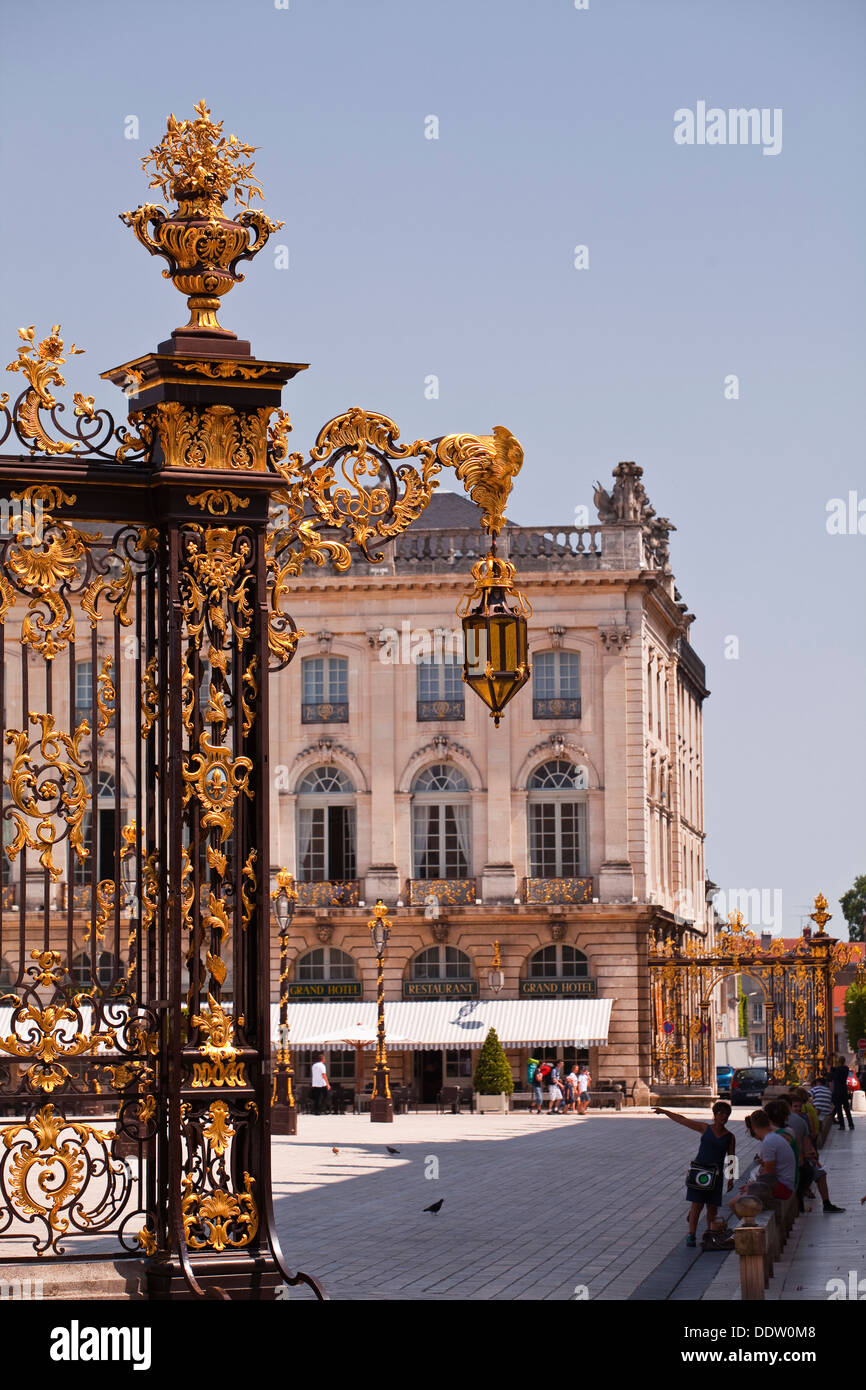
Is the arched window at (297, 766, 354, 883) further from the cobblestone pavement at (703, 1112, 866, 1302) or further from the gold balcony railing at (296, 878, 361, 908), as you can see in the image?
the cobblestone pavement at (703, 1112, 866, 1302)

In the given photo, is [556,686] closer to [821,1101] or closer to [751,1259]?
[821,1101]

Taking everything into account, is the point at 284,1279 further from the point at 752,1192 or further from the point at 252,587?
the point at 752,1192

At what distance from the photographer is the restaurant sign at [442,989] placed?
5288 cm

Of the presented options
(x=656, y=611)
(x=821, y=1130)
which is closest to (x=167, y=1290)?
(x=821, y=1130)

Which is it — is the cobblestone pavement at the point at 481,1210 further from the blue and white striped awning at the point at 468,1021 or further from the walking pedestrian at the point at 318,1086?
the blue and white striped awning at the point at 468,1021

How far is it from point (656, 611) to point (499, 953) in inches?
400

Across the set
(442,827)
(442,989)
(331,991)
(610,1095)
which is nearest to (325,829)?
(442,827)

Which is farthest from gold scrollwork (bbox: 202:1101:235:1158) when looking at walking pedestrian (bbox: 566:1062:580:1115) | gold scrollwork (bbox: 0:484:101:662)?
walking pedestrian (bbox: 566:1062:580:1115)

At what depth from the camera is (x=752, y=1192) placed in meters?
16.0

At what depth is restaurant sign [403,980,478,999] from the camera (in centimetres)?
5288

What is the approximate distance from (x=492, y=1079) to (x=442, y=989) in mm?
6165

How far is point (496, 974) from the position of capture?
172 ft

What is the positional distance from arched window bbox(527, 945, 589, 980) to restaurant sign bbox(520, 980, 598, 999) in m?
0.30

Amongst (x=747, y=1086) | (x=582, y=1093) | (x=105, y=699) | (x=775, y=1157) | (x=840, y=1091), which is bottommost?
(x=747, y=1086)
